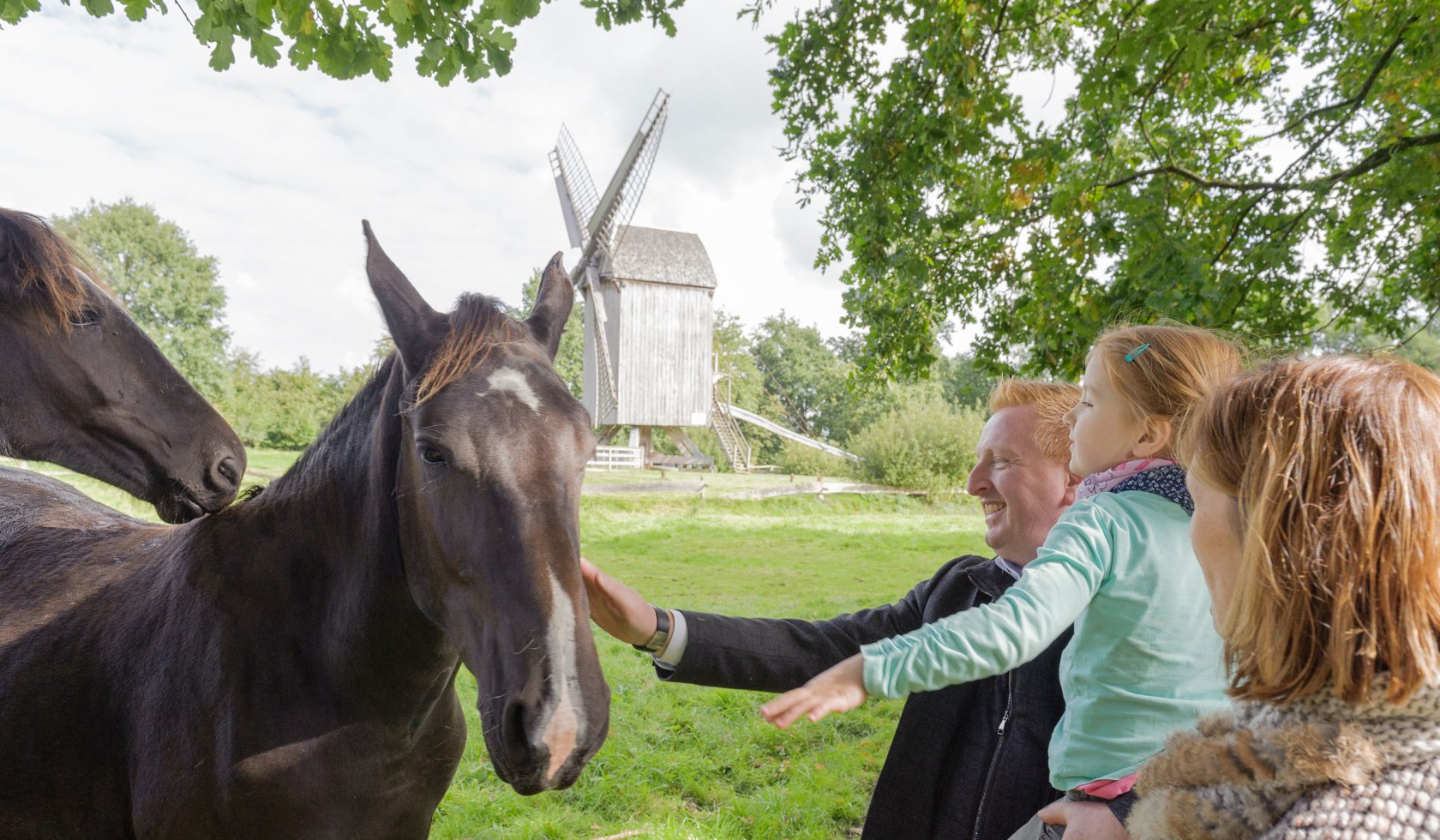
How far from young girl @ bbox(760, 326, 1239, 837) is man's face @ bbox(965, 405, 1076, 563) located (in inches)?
14.6

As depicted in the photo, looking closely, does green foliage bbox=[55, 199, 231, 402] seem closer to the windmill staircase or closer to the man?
the windmill staircase

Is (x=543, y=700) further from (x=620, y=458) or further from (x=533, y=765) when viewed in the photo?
(x=620, y=458)

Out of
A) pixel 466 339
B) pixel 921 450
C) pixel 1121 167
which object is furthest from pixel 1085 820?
pixel 921 450

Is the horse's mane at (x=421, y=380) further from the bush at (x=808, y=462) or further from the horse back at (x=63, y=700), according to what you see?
the bush at (x=808, y=462)

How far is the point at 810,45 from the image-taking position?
6.51 metres

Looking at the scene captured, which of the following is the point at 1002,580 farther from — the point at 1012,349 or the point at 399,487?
the point at 1012,349

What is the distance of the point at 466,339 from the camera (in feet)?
6.40

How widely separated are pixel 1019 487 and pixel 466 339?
1683mm

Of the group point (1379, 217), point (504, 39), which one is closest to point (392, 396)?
point (504, 39)

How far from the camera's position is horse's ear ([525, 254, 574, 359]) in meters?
2.22

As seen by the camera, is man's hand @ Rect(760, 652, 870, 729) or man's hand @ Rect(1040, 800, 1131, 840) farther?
man's hand @ Rect(1040, 800, 1131, 840)

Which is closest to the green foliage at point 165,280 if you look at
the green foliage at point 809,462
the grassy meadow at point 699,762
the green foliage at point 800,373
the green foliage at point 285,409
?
the green foliage at point 285,409

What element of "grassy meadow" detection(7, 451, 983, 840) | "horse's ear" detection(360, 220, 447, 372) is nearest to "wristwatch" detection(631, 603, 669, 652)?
"horse's ear" detection(360, 220, 447, 372)

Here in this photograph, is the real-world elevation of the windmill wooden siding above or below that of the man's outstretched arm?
above
